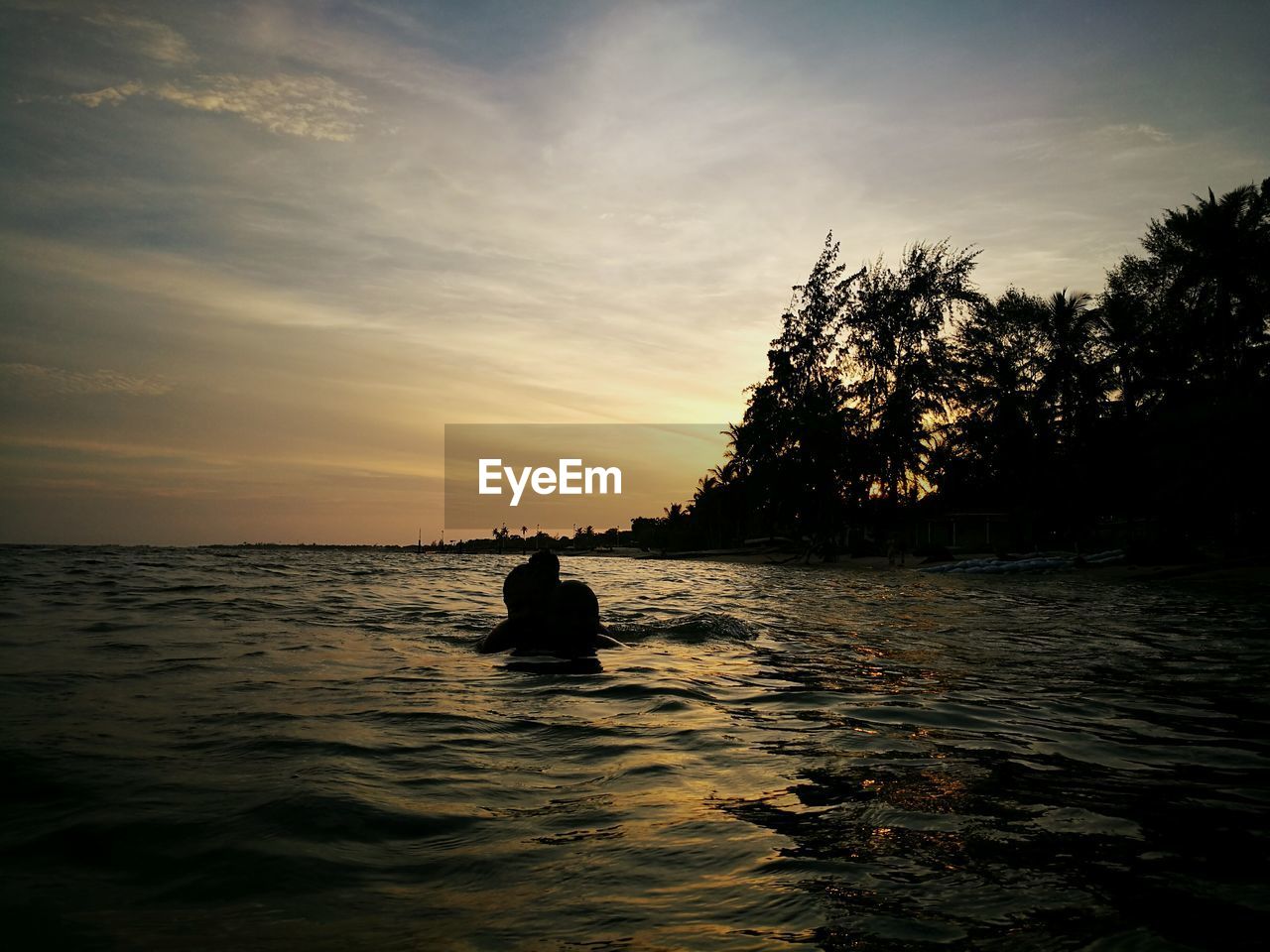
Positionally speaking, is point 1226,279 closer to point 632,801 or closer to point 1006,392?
point 1006,392

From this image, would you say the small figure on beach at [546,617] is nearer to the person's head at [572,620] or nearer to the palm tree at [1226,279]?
the person's head at [572,620]

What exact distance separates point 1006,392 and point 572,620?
4347 centimetres

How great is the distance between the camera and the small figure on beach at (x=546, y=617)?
8.46m

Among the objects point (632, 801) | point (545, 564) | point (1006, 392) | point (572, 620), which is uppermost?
point (1006, 392)

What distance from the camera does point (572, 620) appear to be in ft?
27.8

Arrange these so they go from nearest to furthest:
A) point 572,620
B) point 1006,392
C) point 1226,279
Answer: point 572,620 < point 1226,279 < point 1006,392

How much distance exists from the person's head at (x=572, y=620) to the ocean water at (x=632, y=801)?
1.11m

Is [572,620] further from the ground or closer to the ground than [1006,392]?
closer to the ground

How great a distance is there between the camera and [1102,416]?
141ft

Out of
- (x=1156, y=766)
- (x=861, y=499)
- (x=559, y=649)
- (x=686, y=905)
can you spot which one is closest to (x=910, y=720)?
(x=1156, y=766)

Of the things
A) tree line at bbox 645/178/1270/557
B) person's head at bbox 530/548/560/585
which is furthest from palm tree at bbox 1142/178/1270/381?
person's head at bbox 530/548/560/585

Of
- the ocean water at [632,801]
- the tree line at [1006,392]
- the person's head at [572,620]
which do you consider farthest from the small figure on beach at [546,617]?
the tree line at [1006,392]

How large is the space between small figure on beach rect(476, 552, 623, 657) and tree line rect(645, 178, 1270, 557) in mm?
33066

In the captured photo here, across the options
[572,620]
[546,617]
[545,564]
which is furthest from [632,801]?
[545,564]
